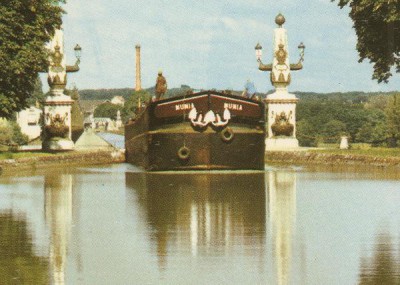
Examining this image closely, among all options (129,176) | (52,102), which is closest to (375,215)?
(129,176)

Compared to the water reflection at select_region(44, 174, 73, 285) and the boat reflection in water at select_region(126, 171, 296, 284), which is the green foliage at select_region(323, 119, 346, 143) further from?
the water reflection at select_region(44, 174, 73, 285)

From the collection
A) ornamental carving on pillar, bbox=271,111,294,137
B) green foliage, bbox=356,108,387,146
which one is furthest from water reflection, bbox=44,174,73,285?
green foliage, bbox=356,108,387,146

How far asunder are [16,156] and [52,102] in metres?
11.9

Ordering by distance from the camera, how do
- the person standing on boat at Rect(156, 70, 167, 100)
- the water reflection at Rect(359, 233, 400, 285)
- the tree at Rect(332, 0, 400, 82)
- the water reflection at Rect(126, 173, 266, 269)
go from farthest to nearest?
the tree at Rect(332, 0, 400, 82), the person standing on boat at Rect(156, 70, 167, 100), the water reflection at Rect(126, 173, 266, 269), the water reflection at Rect(359, 233, 400, 285)

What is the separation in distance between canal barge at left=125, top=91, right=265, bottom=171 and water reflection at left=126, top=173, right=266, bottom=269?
4.24 meters

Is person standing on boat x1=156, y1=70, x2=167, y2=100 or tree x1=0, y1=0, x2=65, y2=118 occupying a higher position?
tree x1=0, y1=0, x2=65, y2=118

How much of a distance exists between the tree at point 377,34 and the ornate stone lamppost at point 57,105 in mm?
15675

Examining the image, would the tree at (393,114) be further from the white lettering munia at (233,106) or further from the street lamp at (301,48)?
the white lettering munia at (233,106)

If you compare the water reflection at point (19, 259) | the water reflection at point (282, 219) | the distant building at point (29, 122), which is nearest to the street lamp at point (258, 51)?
the water reflection at point (282, 219)

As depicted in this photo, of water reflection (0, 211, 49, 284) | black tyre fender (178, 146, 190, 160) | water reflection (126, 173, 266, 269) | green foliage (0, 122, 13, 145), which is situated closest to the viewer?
water reflection (0, 211, 49, 284)

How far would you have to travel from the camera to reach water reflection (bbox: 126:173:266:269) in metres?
12.6

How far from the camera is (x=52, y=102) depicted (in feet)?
163

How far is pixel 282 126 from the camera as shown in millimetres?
48250

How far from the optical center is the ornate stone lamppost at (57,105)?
49.1 metres
